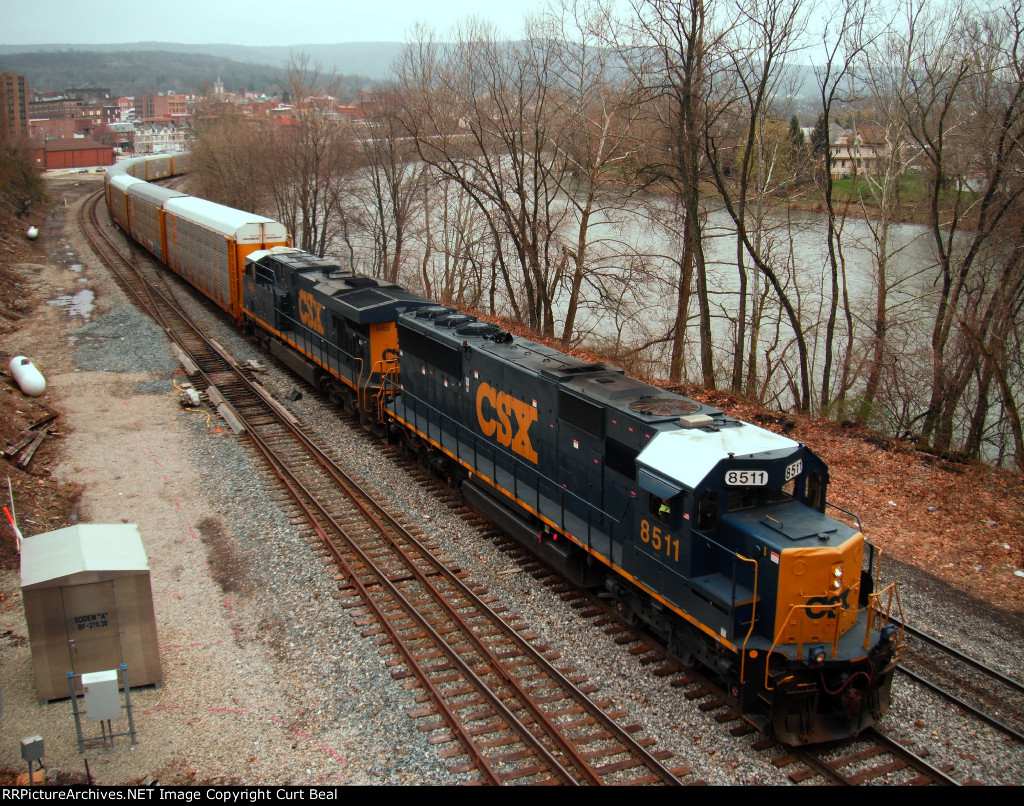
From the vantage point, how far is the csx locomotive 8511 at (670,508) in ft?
25.7

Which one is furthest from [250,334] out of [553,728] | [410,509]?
[553,728]

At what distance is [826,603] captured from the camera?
7.92 meters

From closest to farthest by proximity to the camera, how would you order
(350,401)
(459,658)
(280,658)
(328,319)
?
(459,658) < (280,658) < (350,401) < (328,319)

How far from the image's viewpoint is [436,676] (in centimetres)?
934

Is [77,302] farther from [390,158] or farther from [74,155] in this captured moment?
[74,155]

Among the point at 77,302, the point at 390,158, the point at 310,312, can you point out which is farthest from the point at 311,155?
the point at 310,312

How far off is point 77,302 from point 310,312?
49.1ft

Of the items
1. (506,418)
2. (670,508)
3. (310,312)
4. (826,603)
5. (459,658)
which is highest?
(310,312)

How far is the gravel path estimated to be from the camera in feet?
25.6

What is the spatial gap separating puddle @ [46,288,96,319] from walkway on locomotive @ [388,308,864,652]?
20537 millimetres

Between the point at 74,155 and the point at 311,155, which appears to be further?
the point at 74,155

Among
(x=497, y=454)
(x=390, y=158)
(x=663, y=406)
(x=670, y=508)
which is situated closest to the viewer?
(x=670, y=508)
